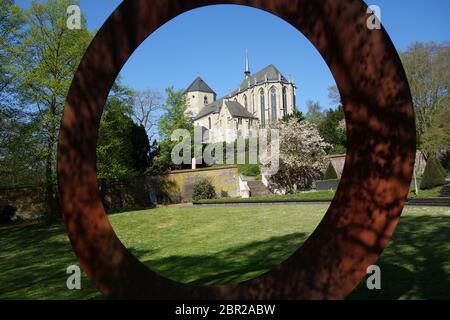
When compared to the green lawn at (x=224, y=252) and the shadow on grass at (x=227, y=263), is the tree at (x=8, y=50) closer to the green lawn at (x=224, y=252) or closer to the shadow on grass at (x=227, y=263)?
the green lawn at (x=224, y=252)

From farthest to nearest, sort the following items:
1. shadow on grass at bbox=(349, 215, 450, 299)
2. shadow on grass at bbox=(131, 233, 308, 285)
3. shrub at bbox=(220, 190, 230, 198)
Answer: shrub at bbox=(220, 190, 230, 198), shadow on grass at bbox=(131, 233, 308, 285), shadow on grass at bbox=(349, 215, 450, 299)

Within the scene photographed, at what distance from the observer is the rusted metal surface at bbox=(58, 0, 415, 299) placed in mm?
3855

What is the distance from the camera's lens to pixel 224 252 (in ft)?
35.3

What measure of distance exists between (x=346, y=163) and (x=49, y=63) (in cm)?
2411

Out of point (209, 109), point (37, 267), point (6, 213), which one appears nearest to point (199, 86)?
point (209, 109)

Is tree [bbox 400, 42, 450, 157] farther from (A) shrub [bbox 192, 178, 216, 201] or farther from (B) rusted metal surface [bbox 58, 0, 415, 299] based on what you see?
(B) rusted metal surface [bbox 58, 0, 415, 299]

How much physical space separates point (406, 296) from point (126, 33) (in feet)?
17.6

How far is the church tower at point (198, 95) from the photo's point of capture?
110 metres

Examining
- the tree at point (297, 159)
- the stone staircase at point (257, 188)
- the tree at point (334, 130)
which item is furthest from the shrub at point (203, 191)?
the tree at point (334, 130)

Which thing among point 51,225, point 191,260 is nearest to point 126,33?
point 191,260

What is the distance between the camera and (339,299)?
412cm

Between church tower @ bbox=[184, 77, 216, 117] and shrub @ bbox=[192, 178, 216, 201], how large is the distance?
7493cm

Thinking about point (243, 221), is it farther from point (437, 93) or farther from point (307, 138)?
point (437, 93)

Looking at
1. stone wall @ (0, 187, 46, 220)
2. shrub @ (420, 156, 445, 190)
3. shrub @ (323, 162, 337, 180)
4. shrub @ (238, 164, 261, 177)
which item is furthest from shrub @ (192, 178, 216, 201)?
shrub @ (420, 156, 445, 190)
